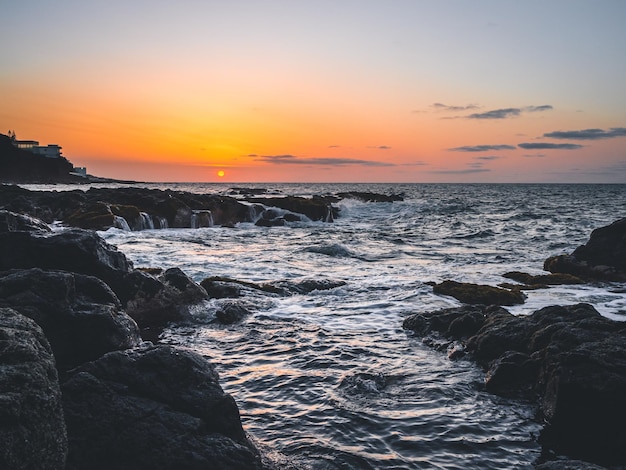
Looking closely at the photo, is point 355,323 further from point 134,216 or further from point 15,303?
point 134,216

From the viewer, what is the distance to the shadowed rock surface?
6992 millimetres

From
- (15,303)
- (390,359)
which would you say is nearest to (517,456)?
(390,359)

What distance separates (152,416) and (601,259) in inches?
767

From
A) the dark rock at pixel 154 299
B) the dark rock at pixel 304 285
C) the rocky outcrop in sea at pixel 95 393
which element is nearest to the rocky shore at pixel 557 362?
the rocky outcrop in sea at pixel 95 393

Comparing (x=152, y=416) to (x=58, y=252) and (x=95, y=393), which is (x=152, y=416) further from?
(x=58, y=252)

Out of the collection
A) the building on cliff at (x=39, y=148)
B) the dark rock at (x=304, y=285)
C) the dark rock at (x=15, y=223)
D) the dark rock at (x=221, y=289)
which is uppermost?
the building on cliff at (x=39, y=148)

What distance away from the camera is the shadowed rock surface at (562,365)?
6.99 metres

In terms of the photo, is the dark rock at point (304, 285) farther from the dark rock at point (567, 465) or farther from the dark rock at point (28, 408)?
the dark rock at point (28, 408)

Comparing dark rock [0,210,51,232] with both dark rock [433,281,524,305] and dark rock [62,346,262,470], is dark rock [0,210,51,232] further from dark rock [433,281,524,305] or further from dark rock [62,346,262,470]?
dark rock [433,281,524,305]

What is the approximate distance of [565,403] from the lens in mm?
7348

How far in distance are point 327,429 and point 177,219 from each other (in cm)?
3599

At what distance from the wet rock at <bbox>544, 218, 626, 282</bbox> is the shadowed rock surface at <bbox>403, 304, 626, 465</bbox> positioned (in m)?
9.41

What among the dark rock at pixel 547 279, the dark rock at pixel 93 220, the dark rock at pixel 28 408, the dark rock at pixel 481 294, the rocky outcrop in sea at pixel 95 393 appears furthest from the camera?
the dark rock at pixel 93 220

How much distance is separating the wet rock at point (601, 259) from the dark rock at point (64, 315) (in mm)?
17686
